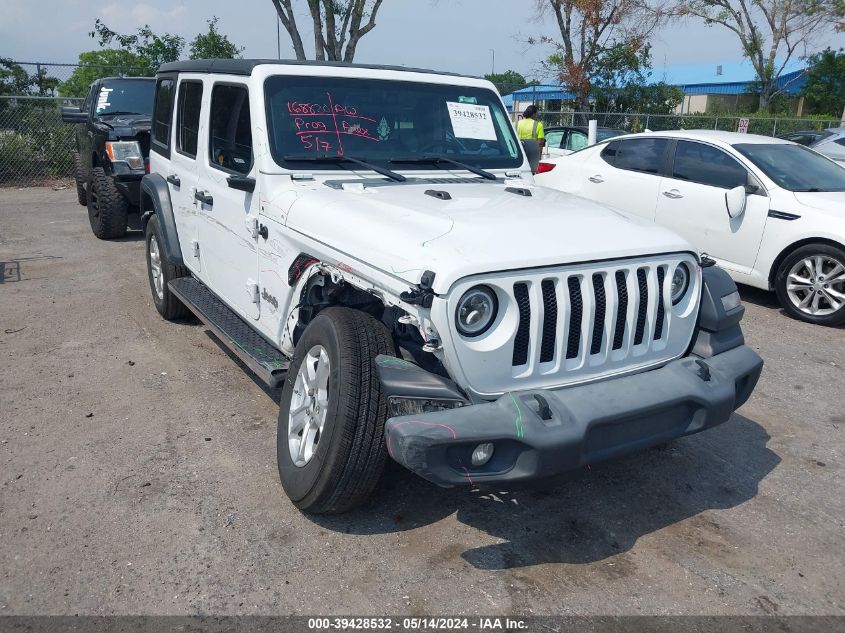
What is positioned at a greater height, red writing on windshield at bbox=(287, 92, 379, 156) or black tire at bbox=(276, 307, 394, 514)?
red writing on windshield at bbox=(287, 92, 379, 156)

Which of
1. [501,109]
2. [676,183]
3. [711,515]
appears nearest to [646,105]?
[676,183]

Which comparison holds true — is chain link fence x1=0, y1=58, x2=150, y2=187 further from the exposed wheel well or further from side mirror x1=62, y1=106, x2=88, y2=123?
the exposed wheel well

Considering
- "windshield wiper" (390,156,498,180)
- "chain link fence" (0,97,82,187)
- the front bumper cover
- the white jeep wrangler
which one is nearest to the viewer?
the front bumper cover

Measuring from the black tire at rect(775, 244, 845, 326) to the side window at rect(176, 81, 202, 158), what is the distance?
17.3 ft

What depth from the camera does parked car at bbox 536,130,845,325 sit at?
6.68 metres

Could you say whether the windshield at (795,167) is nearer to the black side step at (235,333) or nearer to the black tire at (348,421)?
the black side step at (235,333)

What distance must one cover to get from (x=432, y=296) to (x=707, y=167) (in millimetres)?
5713

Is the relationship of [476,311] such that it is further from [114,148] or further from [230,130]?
[114,148]

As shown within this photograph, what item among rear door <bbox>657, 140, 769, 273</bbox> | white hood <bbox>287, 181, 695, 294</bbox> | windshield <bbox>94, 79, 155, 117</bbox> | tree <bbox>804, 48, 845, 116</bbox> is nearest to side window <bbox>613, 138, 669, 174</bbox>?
rear door <bbox>657, 140, 769, 273</bbox>

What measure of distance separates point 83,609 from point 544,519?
79.4 inches

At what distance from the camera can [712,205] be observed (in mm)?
7320

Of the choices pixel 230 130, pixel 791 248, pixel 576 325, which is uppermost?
pixel 230 130

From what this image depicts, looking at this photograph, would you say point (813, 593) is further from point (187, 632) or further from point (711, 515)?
point (187, 632)

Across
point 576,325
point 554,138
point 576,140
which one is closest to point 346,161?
point 576,325
